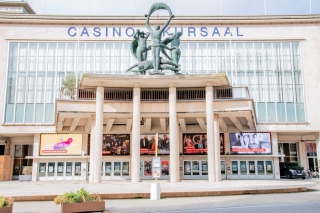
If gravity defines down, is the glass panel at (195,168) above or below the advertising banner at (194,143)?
below

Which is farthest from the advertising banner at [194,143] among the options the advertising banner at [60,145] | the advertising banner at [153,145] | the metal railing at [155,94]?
the advertising banner at [60,145]

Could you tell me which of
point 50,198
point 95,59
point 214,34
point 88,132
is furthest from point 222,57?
point 50,198

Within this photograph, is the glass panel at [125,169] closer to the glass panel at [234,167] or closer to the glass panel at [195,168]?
the glass panel at [195,168]

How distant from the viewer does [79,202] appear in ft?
45.8

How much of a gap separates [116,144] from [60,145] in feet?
22.6

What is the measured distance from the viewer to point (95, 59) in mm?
42250

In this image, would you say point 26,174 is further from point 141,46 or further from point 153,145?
point 141,46

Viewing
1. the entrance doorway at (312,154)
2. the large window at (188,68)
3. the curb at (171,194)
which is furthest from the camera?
the entrance doorway at (312,154)

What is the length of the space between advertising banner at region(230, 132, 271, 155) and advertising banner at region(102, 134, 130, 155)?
12.7 meters

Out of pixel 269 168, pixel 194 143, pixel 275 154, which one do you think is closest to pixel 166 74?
pixel 194 143

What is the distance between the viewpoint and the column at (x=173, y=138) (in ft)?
87.7

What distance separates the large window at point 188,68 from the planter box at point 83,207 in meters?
28.5

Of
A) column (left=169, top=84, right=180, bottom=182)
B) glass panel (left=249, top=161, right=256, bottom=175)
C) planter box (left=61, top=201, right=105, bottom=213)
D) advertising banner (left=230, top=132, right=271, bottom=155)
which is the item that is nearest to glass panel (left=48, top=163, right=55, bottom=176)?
column (left=169, top=84, right=180, bottom=182)

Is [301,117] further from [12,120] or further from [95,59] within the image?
[12,120]
